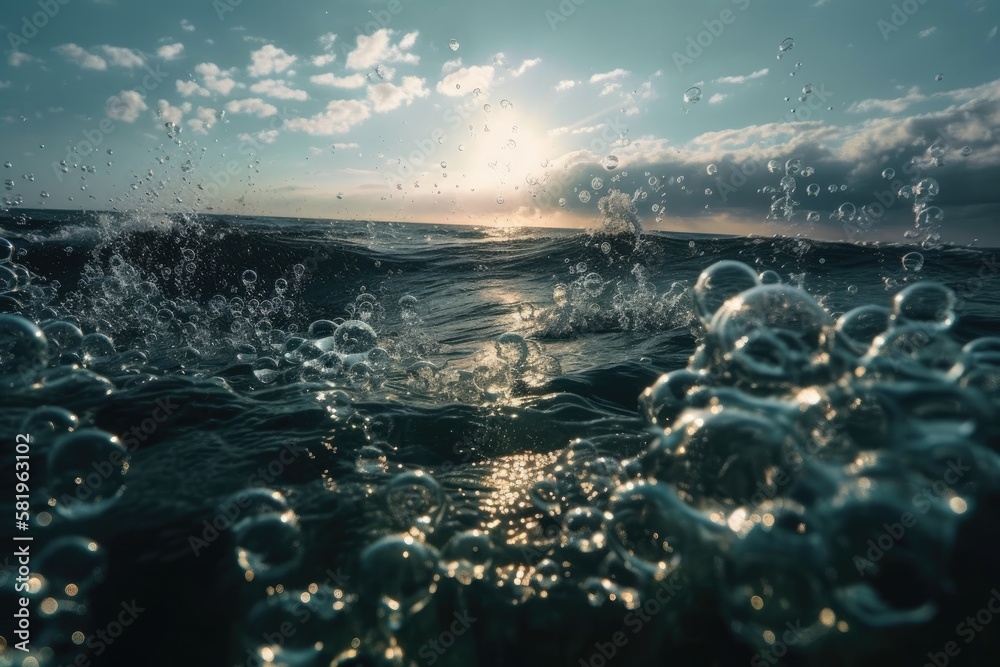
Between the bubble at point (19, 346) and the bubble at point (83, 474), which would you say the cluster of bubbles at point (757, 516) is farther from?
the bubble at point (19, 346)

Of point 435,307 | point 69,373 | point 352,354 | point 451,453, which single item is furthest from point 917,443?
point 435,307

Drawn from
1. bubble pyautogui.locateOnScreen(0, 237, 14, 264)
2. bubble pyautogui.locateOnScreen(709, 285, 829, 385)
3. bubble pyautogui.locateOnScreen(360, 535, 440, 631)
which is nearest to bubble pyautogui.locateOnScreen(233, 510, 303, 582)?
bubble pyautogui.locateOnScreen(360, 535, 440, 631)

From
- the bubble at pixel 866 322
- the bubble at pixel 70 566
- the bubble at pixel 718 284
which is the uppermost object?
the bubble at pixel 718 284

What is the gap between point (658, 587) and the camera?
2.20m

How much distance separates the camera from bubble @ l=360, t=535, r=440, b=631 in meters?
2.07

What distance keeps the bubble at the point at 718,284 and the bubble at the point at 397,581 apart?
1884mm

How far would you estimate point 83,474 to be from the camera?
108 inches

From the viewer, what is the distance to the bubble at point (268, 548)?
2.26m

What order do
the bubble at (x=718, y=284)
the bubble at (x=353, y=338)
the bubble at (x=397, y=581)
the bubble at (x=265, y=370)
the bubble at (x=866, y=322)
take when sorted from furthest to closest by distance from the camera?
the bubble at (x=353, y=338) < the bubble at (x=265, y=370) < the bubble at (x=866, y=322) < the bubble at (x=718, y=284) < the bubble at (x=397, y=581)

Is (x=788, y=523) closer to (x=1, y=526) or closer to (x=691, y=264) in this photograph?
(x=1, y=526)

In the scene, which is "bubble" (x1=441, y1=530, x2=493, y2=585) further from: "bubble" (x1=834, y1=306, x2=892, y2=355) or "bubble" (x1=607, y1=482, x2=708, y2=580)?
"bubble" (x1=834, y1=306, x2=892, y2=355)

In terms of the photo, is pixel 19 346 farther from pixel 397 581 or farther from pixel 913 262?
pixel 913 262

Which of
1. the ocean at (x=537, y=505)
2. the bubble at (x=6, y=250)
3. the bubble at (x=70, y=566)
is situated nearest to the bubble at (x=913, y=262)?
the ocean at (x=537, y=505)

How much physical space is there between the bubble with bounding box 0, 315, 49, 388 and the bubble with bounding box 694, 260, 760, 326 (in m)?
3.94
